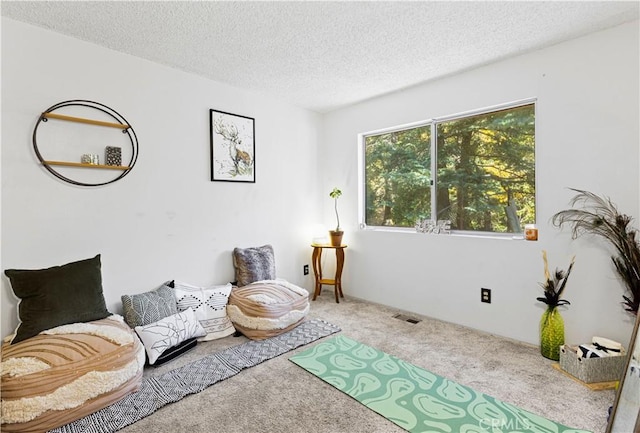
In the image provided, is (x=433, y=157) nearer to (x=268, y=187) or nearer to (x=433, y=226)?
(x=433, y=226)

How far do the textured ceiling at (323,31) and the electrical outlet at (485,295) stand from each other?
2.07m

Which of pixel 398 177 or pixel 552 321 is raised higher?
pixel 398 177

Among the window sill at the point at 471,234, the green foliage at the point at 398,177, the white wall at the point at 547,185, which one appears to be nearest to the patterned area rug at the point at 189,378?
the white wall at the point at 547,185

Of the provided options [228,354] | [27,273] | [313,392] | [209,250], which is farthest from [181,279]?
[313,392]

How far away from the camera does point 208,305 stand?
2.82m

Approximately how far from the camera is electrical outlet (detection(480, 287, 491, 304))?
9.45 ft

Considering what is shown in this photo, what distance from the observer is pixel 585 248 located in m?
2.38

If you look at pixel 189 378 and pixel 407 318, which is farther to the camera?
pixel 407 318

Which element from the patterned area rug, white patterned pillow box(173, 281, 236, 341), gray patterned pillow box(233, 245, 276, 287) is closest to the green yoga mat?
the patterned area rug

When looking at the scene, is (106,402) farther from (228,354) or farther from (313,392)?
(313,392)

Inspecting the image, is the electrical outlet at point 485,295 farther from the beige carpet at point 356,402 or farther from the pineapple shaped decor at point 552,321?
the pineapple shaped decor at point 552,321

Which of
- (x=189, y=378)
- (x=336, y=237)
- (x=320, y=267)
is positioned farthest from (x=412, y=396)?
(x=320, y=267)

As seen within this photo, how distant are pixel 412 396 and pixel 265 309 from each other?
1.37 meters

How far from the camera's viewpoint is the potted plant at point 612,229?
6.76 feet
